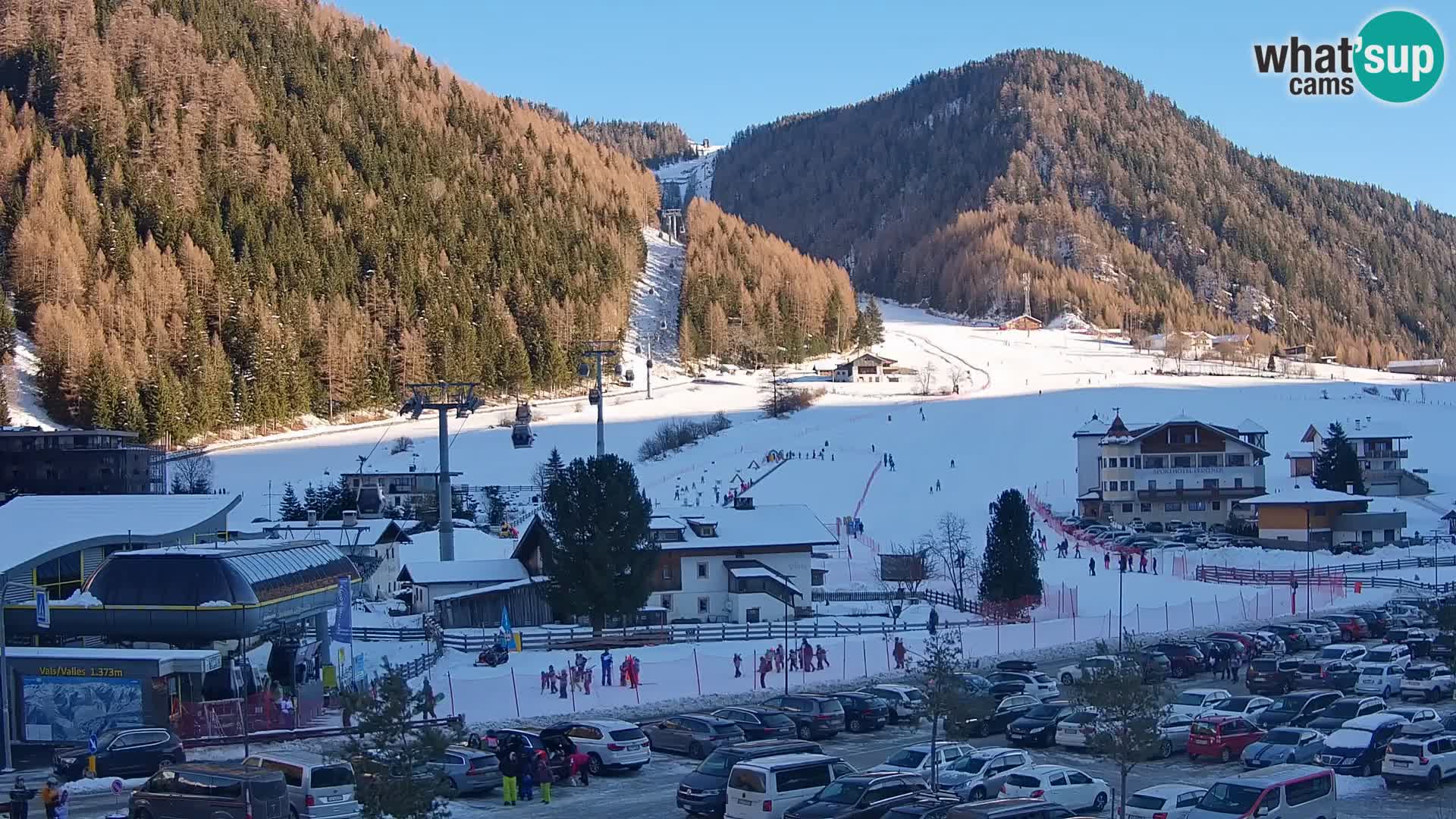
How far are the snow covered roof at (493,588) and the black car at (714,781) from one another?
19092mm

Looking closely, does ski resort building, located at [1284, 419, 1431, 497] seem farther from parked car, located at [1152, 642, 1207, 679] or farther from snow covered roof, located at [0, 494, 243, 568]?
snow covered roof, located at [0, 494, 243, 568]

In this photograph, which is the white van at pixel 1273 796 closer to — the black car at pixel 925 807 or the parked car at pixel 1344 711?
the black car at pixel 925 807

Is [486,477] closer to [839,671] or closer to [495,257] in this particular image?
Result: [839,671]

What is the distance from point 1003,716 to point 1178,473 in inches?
1629

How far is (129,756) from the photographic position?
73.4 feet

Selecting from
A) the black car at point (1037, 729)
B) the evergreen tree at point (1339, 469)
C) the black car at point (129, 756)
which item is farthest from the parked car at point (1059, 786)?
the evergreen tree at point (1339, 469)

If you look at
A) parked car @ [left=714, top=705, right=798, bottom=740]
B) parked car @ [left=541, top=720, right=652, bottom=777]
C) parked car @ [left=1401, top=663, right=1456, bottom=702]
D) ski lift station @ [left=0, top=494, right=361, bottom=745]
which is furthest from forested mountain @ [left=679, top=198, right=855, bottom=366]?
parked car @ [left=541, top=720, right=652, bottom=777]

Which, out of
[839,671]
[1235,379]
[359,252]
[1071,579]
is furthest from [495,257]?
[839,671]

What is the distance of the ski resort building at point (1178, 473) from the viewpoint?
6450 centimetres

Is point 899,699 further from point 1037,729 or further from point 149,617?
→ point 149,617

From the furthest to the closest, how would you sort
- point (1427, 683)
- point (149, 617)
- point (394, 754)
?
point (1427, 683) < point (149, 617) < point (394, 754)

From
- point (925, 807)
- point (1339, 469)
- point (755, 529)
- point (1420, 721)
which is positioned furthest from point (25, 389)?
point (1420, 721)

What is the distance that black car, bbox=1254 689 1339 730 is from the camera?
25.1 meters

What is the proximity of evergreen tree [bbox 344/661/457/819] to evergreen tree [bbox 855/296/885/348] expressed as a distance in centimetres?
12106
